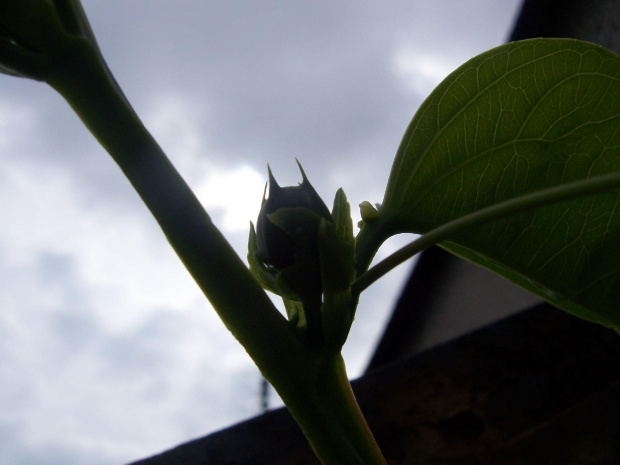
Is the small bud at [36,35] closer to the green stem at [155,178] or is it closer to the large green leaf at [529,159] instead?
the green stem at [155,178]

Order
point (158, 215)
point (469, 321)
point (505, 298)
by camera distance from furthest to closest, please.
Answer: point (469, 321) < point (505, 298) < point (158, 215)

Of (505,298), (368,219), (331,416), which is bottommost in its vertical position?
(331,416)

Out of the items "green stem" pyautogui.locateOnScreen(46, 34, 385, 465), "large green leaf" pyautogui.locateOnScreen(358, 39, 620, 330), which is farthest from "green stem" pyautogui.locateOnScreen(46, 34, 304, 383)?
"large green leaf" pyautogui.locateOnScreen(358, 39, 620, 330)

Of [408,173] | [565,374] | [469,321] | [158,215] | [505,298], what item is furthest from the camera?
[469,321]

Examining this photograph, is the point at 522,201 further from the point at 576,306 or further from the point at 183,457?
the point at 183,457

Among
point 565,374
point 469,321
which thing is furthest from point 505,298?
point 565,374

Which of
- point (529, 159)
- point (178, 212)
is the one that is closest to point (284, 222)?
point (178, 212)

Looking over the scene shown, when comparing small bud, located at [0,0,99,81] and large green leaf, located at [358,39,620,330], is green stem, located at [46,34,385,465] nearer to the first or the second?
small bud, located at [0,0,99,81]
